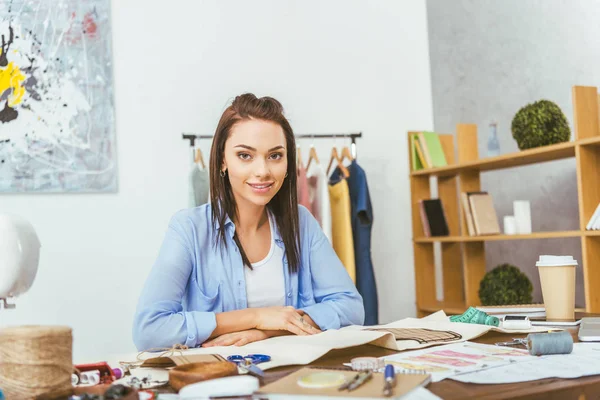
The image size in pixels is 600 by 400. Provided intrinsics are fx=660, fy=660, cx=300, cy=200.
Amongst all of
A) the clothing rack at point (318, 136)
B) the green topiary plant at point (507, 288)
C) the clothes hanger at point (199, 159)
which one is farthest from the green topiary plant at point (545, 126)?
the clothes hanger at point (199, 159)

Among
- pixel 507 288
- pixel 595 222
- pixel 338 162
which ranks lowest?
pixel 507 288

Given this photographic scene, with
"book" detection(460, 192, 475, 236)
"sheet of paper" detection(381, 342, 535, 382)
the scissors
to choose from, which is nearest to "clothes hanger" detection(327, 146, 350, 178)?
"book" detection(460, 192, 475, 236)

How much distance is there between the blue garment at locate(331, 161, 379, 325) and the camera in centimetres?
340

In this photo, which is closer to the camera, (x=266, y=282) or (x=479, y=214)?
(x=266, y=282)

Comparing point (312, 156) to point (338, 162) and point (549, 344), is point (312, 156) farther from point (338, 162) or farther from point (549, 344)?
point (549, 344)

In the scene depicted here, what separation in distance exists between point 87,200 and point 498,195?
2393 mm

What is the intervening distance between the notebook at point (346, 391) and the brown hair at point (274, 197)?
0.96 metres

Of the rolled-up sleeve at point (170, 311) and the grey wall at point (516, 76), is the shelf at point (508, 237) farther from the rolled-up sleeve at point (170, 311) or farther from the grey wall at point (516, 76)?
the rolled-up sleeve at point (170, 311)

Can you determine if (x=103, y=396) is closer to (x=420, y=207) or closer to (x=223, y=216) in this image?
(x=223, y=216)

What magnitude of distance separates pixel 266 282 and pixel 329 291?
0.60 feet

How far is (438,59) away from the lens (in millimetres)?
4438

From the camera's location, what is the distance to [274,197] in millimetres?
1988

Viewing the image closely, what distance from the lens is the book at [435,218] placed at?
3713mm

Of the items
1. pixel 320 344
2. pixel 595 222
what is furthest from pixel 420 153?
pixel 320 344
